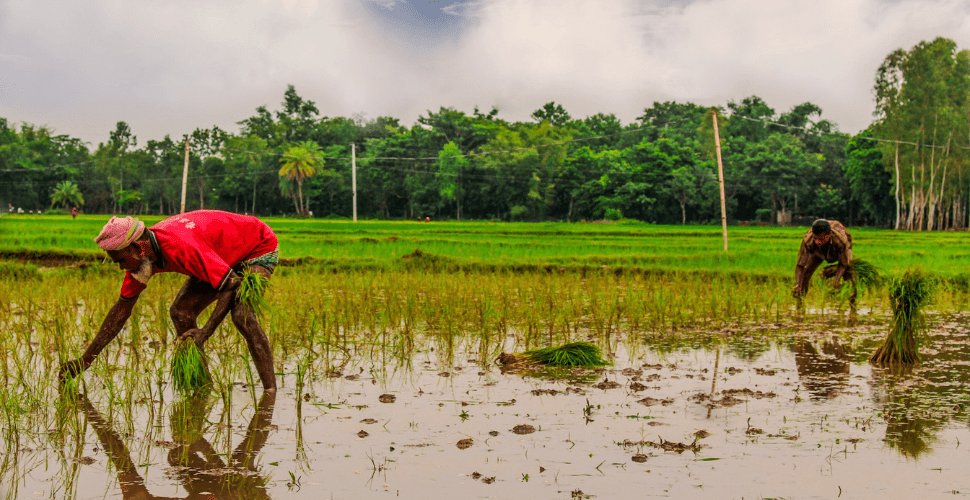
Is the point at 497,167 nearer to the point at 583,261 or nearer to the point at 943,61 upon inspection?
the point at 943,61

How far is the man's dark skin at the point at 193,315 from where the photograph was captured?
3979 mm

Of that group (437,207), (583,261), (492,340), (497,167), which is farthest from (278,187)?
(492,340)

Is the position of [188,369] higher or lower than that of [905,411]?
higher

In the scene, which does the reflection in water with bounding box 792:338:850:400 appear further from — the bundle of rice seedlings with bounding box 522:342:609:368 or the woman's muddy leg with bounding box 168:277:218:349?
the woman's muddy leg with bounding box 168:277:218:349

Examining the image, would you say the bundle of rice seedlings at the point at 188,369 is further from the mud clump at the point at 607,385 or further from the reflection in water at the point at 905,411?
the reflection in water at the point at 905,411

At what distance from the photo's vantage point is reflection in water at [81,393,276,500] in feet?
9.91

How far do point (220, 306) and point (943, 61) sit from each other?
1736 inches

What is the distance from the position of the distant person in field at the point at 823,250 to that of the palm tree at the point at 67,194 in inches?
2295

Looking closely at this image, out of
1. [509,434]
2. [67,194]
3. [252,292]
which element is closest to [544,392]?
[509,434]

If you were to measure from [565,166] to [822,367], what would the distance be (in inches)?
1866

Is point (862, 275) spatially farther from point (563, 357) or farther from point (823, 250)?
point (563, 357)

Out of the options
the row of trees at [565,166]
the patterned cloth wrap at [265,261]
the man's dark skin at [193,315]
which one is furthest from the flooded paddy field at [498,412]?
the row of trees at [565,166]

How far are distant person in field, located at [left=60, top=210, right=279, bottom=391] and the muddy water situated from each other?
35 centimetres

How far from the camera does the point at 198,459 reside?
3379 millimetres
